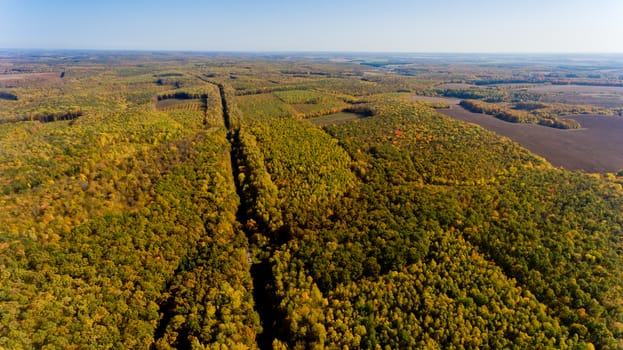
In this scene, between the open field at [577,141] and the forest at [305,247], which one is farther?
the open field at [577,141]

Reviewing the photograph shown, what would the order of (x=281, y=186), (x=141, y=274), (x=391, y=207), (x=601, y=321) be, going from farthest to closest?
(x=281, y=186)
(x=391, y=207)
(x=141, y=274)
(x=601, y=321)

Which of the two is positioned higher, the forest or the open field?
the open field

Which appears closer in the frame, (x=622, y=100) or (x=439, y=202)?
(x=439, y=202)

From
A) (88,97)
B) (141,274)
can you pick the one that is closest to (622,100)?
(141,274)

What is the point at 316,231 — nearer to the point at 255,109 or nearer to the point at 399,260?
the point at 399,260

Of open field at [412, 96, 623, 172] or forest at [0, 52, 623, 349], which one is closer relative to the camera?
forest at [0, 52, 623, 349]
